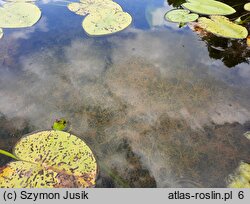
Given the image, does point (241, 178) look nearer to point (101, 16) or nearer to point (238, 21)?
point (238, 21)

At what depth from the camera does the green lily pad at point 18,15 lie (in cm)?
255

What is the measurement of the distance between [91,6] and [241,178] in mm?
2239

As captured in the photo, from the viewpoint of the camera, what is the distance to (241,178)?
1.52m

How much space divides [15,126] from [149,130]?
88 cm

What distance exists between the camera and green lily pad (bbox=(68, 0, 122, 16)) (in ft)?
9.16

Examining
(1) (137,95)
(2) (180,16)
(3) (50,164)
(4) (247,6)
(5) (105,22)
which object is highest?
(4) (247,6)

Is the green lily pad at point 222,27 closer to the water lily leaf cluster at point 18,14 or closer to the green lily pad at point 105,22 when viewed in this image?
the green lily pad at point 105,22

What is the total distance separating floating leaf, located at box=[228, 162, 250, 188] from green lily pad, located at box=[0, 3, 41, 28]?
7.17ft

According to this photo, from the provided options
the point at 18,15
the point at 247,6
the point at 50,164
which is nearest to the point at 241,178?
the point at 50,164

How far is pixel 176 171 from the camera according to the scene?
1.56 meters

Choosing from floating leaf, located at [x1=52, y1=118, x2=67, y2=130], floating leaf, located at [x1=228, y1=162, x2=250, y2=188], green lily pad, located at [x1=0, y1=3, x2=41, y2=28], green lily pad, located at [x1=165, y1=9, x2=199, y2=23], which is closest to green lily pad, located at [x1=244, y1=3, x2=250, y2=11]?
green lily pad, located at [x1=165, y1=9, x2=199, y2=23]

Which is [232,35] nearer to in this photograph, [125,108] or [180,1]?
[180,1]

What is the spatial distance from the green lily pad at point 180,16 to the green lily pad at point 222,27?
9cm

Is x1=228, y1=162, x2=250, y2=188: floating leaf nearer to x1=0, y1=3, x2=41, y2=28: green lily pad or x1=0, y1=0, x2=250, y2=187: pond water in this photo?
x1=0, y1=0, x2=250, y2=187: pond water
